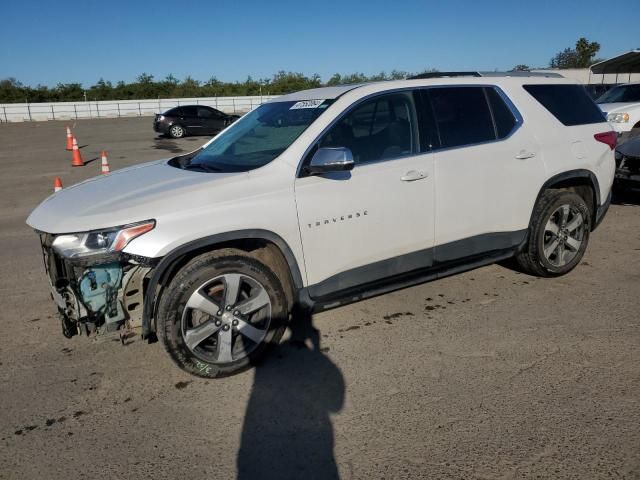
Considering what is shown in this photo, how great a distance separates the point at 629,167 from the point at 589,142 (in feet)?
10.1

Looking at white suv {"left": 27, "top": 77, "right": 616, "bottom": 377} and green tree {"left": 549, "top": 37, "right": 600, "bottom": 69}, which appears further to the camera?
green tree {"left": 549, "top": 37, "right": 600, "bottom": 69}

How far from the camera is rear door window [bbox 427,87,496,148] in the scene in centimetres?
391

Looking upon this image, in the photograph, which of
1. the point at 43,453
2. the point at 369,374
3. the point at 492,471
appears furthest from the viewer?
the point at 369,374

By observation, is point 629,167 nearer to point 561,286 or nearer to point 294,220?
point 561,286

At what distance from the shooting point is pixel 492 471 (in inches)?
93.2

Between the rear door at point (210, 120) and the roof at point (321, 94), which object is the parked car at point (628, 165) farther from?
the rear door at point (210, 120)

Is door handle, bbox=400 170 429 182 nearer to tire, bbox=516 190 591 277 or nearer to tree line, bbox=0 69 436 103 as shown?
tire, bbox=516 190 591 277

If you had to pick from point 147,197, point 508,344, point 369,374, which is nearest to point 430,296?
point 508,344

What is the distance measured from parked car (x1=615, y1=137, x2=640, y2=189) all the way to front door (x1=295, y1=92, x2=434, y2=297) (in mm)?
4835

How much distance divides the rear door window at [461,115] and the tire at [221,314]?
1815 mm

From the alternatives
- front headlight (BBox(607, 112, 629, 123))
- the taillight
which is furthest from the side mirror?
front headlight (BBox(607, 112, 629, 123))

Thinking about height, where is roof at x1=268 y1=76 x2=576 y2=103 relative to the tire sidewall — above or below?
above

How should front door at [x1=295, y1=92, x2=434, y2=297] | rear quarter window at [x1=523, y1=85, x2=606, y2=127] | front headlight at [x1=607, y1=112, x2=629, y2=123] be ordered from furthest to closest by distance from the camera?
front headlight at [x1=607, y1=112, x2=629, y2=123] < rear quarter window at [x1=523, y1=85, x2=606, y2=127] < front door at [x1=295, y1=92, x2=434, y2=297]

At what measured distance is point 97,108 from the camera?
149ft
